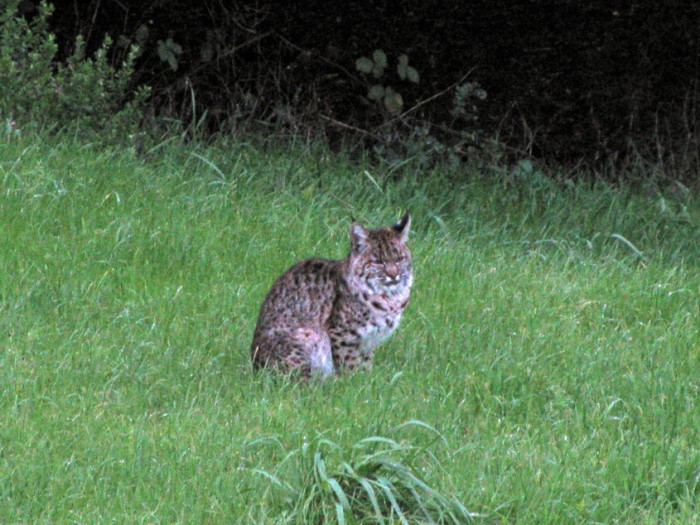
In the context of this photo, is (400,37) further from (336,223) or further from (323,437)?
(323,437)

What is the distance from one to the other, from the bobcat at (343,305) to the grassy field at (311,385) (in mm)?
174

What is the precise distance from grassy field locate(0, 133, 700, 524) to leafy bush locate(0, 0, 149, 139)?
16.9 inches

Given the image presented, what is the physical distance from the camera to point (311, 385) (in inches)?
243

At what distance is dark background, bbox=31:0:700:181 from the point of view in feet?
38.8

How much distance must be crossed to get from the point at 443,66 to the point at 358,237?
6064mm

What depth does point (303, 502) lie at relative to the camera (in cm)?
477

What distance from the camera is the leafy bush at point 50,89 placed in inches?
390

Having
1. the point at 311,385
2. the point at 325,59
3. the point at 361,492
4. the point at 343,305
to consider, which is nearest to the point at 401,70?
the point at 325,59

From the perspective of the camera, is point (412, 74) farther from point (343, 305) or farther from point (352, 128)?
point (343, 305)

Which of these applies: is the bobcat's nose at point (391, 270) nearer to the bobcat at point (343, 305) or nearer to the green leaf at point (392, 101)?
the bobcat at point (343, 305)

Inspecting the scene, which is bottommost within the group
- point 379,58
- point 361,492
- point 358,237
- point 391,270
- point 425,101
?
point 361,492

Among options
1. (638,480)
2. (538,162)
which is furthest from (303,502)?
(538,162)

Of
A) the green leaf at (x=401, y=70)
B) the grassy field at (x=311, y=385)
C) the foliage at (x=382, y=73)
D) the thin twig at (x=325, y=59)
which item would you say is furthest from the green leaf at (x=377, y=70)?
the grassy field at (x=311, y=385)

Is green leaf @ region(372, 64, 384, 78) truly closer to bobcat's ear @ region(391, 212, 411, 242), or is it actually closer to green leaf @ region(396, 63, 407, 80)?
green leaf @ region(396, 63, 407, 80)
